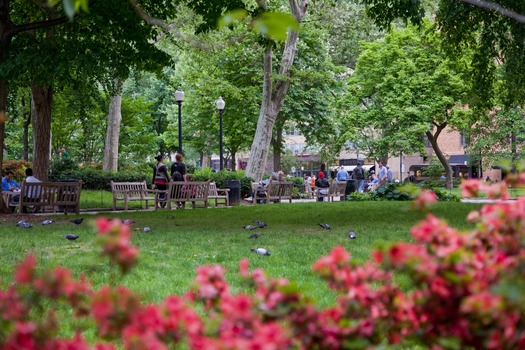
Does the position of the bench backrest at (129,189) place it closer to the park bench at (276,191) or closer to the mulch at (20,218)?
the mulch at (20,218)

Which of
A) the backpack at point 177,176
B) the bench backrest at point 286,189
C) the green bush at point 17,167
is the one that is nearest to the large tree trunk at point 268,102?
the bench backrest at point 286,189

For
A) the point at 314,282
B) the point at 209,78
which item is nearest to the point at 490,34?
the point at 314,282

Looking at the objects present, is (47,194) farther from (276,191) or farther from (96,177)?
(96,177)

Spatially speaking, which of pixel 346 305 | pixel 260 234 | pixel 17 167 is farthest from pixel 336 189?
pixel 346 305

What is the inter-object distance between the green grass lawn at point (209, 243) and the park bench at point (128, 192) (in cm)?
324

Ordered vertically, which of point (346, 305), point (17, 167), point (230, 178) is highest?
point (17, 167)

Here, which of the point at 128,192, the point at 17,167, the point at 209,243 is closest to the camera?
the point at 209,243

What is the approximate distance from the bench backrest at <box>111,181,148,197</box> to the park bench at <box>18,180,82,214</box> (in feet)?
9.04

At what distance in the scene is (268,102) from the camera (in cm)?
2827

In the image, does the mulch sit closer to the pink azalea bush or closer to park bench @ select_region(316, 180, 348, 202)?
the pink azalea bush

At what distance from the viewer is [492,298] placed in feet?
5.93

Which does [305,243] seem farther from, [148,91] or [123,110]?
[148,91]

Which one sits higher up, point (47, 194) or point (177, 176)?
point (177, 176)

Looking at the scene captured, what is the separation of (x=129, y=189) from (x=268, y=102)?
9.44m
